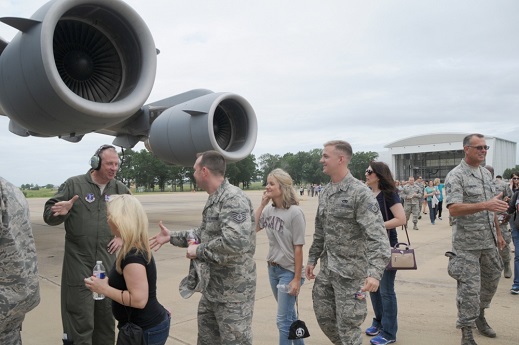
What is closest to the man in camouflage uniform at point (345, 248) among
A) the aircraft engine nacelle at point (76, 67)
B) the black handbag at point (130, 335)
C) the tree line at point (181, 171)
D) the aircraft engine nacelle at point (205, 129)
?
the black handbag at point (130, 335)

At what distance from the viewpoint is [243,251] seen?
2539 millimetres

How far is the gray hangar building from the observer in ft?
268

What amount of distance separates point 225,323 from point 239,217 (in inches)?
25.9

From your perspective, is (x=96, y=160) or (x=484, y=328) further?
(x=484, y=328)

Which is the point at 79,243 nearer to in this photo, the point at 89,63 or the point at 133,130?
the point at 89,63

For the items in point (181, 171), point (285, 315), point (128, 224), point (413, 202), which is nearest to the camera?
point (128, 224)

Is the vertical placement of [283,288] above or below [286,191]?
below

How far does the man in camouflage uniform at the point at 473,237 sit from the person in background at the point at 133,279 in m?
2.68

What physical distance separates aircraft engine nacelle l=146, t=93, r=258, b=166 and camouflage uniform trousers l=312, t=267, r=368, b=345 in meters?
4.01

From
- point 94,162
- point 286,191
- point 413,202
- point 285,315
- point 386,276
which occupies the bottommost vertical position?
point 285,315

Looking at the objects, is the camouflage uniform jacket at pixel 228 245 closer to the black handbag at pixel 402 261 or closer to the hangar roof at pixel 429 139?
the black handbag at pixel 402 261

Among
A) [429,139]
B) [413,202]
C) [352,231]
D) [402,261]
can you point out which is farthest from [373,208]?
[429,139]

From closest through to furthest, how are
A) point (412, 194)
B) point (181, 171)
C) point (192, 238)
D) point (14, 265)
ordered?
point (14, 265), point (192, 238), point (412, 194), point (181, 171)

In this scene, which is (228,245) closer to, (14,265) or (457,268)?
(14,265)
